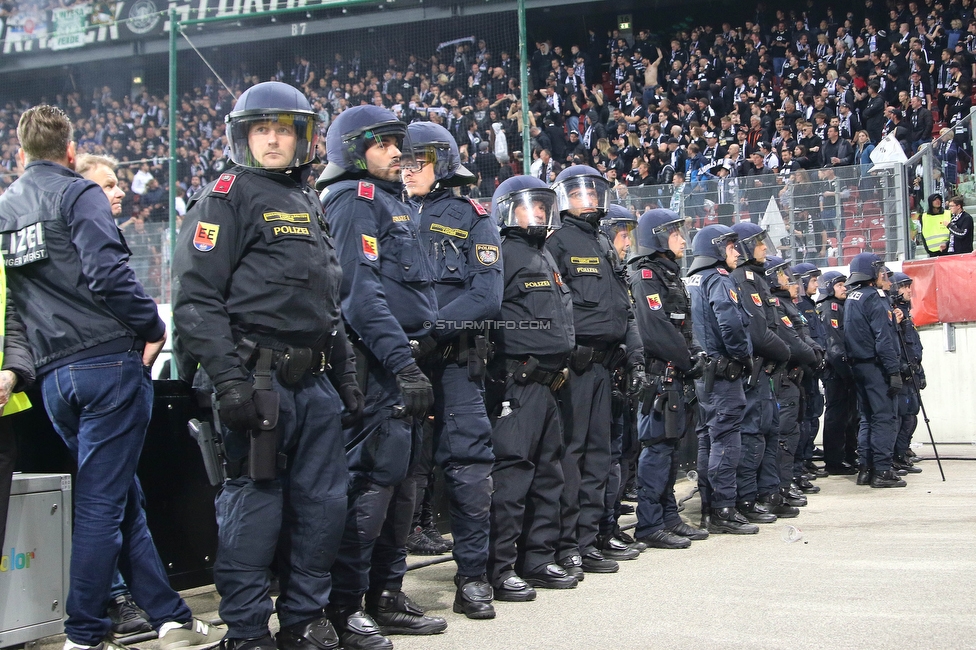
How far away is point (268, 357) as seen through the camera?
3.49m

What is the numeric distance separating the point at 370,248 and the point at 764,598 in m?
2.44

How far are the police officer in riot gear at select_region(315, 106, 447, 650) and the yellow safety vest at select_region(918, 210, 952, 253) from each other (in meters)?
11.4

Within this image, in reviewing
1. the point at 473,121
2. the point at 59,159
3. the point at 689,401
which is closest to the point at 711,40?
the point at 473,121

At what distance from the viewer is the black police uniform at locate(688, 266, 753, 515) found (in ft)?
22.9

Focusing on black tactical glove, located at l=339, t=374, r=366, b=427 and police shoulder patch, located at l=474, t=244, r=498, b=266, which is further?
police shoulder patch, located at l=474, t=244, r=498, b=266

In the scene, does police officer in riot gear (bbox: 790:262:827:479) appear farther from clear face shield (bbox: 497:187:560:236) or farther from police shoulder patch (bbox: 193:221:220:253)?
police shoulder patch (bbox: 193:221:220:253)

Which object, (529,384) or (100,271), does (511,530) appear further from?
(100,271)

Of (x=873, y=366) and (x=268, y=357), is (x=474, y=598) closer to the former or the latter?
(x=268, y=357)

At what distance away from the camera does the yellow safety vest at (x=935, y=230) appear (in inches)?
546

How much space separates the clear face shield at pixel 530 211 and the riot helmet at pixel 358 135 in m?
1.10

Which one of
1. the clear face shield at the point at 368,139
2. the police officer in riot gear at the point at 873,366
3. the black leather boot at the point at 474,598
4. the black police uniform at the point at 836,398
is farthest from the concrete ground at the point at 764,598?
the black police uniform at the point at 836,398

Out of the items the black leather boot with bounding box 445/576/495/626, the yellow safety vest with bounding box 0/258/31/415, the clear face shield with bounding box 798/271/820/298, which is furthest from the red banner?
the yellow safety vest with bounding box 0/258/31/415

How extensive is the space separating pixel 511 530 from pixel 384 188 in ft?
5.83

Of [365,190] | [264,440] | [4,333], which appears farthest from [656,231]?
[4,333]
